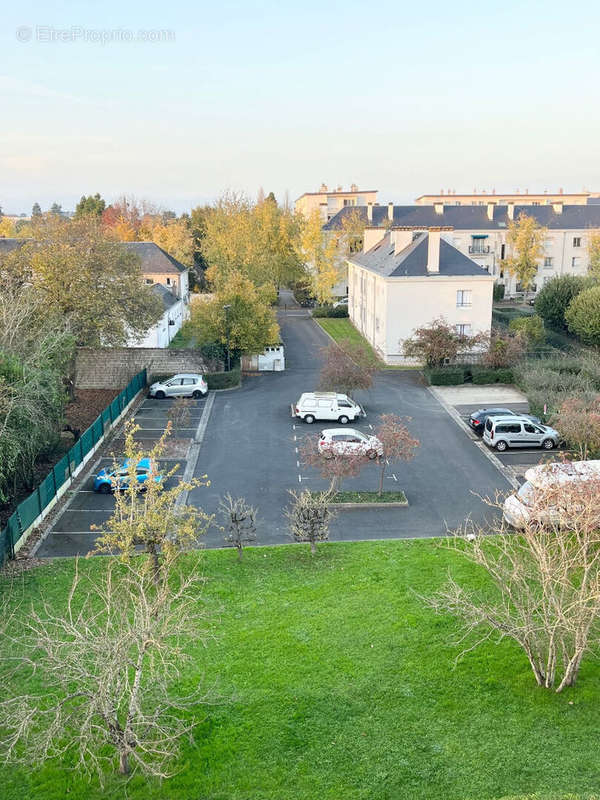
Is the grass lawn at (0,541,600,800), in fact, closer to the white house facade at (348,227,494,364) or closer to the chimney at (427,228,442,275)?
the white house facade at (348,227,494,364)

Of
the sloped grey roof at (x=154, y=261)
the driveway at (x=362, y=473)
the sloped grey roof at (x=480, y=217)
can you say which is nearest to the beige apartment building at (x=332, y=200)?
the sloped grey roof at (x=480, y=217)

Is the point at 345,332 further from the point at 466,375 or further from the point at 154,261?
the point at 466,375

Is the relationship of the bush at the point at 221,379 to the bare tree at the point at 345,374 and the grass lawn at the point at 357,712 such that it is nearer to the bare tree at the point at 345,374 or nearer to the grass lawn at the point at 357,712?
the bare tree at the point at 345,374

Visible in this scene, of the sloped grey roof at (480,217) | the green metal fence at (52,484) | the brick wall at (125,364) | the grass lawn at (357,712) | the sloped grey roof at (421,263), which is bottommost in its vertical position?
the grass lawn at (357,712)

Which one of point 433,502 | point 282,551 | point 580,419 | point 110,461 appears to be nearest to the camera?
point 282,551

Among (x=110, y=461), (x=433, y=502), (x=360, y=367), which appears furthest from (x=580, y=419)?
(x=110, y=461)

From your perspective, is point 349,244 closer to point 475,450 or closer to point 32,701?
point 475,450
